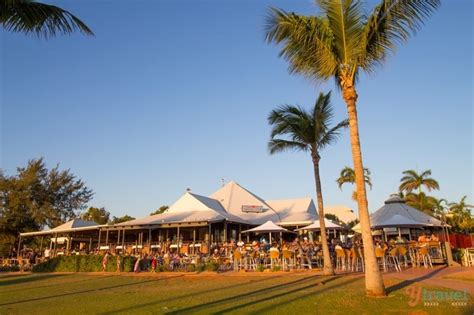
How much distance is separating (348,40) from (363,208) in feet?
13.6

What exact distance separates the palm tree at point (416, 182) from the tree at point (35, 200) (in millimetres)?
39226

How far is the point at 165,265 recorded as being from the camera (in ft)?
69.8

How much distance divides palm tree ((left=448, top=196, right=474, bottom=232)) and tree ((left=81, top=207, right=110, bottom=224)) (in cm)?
5108

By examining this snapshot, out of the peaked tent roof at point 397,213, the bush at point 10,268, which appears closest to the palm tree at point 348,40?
the peaked tent roof at point 397,213

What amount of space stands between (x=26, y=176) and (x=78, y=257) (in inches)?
804

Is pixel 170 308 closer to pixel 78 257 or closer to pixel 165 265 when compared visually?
pixel 165 265

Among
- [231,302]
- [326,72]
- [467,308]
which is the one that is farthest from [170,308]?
[326,72]

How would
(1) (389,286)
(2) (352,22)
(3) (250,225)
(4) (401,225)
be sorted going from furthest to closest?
(3) (250,225) < (4) (401,225) < (1) (389,286) < (2) (352,22)

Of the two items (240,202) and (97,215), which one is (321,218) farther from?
(97,215)

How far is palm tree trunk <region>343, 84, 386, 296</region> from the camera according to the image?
8.36m

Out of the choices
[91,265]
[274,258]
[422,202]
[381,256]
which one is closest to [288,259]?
[274,258]

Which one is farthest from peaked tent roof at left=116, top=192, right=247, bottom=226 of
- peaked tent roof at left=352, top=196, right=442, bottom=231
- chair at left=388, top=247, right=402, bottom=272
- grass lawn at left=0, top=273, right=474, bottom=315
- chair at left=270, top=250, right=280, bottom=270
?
grass lawn at left=0, top=273, right=474, bottom=315

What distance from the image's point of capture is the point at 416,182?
47.1 meters

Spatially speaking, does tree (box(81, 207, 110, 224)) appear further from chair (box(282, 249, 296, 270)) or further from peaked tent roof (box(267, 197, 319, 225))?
chair (box(282, 249, 296, 270))
